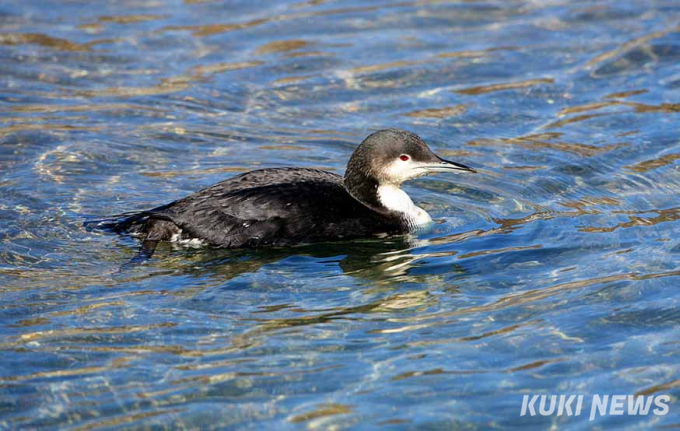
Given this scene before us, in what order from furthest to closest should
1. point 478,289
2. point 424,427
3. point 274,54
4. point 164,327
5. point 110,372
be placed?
point 274,54
point 478,289
point 164,327
point 110,372
point 424,427

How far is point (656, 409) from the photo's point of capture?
6.22m

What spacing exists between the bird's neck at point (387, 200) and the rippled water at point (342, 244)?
0.21 meters

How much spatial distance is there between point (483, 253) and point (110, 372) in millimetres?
3345

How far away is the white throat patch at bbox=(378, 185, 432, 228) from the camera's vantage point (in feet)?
31.0

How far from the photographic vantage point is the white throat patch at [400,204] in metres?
9.44

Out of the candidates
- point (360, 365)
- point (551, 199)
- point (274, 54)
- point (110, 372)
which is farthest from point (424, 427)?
point (274, 54)

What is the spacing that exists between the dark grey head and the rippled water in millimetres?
571

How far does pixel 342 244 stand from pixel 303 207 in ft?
1.53

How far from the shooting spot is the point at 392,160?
9352 mm

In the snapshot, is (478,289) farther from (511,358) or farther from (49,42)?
(49,42)

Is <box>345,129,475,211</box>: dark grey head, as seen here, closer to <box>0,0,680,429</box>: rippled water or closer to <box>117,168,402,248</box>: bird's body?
<box>117,168,402,248</box>: bird's body

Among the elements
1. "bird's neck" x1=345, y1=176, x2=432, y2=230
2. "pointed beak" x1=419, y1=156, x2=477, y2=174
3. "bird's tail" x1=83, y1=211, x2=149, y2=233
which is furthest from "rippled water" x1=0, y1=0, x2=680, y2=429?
"pointed beak" x1=419, y1=156, x2=477, y2=174

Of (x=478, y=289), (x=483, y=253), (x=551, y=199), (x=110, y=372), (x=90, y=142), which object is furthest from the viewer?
(x=90, y=142)

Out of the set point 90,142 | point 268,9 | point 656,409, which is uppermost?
point 268,9
